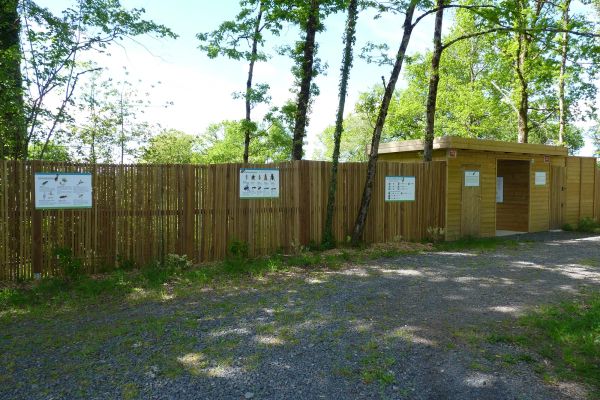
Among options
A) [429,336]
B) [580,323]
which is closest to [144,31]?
[429,336]

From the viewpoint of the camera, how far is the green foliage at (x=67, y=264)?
23.2ft

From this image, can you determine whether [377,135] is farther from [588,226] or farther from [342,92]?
[588,226]

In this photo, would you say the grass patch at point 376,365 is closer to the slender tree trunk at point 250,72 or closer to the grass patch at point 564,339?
the grass patch at point 564,339

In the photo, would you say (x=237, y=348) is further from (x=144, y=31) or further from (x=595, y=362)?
(x=144, y=31)

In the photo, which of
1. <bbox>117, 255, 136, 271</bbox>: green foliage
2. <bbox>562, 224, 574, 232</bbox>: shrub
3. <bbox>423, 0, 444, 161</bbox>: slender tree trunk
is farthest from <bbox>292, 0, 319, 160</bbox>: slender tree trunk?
<bbox>562, 224, 574, 232</bbox>: shrub

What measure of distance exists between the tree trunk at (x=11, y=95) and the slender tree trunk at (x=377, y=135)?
709 centimetres

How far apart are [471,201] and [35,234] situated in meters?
10.8

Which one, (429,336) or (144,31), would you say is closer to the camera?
(429,336)

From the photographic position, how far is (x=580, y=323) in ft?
15.7

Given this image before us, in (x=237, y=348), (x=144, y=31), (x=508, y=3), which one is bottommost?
(x=237, y=348)

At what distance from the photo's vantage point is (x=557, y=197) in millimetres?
15539

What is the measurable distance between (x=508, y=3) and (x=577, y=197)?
8299 mm

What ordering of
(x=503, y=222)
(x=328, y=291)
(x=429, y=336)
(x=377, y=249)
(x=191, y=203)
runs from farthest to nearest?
1. (x=503, y=222)
2. (x=377, y=249)
3. (x=191, y=203)
4. (x=328, y=291)
5. (x=429, y=336)

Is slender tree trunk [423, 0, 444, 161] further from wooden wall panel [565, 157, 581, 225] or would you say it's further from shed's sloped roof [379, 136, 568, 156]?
wooden wall panel [565, 157, 581, 225]
